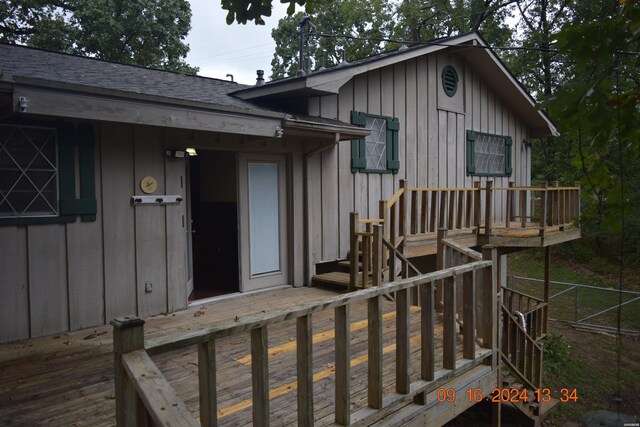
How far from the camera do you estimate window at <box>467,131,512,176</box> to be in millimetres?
10031

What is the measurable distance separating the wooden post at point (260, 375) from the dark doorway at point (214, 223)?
4.05 m

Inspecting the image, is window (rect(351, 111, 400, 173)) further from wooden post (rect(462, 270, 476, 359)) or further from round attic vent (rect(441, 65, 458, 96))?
wooden post (rect(462, 270, 476, 359))

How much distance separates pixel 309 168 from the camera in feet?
22.4

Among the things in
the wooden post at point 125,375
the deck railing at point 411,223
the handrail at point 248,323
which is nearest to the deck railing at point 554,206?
the deck railing at point 411,223

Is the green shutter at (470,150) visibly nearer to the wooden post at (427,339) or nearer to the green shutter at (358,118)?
the green shutter at (358,118)

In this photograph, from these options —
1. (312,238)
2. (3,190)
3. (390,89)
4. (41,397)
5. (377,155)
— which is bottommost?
(41,397)

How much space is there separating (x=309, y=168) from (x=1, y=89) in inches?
158

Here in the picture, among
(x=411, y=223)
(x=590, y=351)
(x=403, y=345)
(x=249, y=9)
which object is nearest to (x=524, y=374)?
(x=411, y=223)

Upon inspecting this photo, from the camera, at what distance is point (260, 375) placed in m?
2.24

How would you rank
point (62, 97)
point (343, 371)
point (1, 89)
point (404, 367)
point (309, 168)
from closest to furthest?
point (343, 371) < point (404, 367) < point (1, 89) < point (62, 97) < point (309, 168)

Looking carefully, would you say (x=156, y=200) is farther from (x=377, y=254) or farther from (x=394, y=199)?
(x=394, y=199)

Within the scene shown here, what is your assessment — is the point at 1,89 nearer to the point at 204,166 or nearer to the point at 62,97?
the point at 62,97

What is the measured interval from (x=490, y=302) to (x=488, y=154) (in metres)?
7.51

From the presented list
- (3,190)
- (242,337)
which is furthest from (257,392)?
(3,190)
